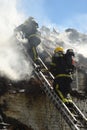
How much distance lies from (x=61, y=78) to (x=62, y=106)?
0.90 m

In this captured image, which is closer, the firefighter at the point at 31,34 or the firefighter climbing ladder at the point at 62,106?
the firefighter climbing ladder at the point at 62,106

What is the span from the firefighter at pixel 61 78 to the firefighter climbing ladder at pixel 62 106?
0.20 m

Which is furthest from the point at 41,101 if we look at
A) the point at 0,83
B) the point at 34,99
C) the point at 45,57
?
the point at 45,57

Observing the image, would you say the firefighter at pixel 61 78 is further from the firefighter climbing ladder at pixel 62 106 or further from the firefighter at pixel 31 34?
the firefighter at pixel 31 34

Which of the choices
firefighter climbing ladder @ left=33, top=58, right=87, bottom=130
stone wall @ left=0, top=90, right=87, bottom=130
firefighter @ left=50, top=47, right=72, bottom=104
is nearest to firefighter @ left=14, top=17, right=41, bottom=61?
firefighter climbing ladder @ left=33, top=58, right=87, bottom=130

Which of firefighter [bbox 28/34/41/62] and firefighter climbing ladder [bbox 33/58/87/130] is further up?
firefighter [bbox 28/34/41/62]

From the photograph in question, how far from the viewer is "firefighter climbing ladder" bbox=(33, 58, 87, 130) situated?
12.2m

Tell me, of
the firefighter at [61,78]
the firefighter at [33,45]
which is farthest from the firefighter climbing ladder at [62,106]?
the firefighter at [33,45]

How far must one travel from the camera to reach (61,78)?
1292 centimetres

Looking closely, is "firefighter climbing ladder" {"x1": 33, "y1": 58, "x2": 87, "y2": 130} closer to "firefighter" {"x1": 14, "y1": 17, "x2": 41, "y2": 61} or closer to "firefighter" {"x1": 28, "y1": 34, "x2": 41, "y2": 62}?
"firefighter" {"x1": 28, "y1": 34, "x2": 41, "y2": 62}

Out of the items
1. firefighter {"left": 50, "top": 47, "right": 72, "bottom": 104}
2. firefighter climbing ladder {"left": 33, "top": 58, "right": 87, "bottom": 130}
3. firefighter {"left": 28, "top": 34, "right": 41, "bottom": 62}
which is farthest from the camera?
firefighter {"left": 28, "top": 34, "right": 41, "bottom": 62}

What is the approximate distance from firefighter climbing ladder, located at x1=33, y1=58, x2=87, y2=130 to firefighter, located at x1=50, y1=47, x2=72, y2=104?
201mm

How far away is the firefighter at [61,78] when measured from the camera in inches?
508

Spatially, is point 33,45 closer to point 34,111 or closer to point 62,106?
point 34,111
